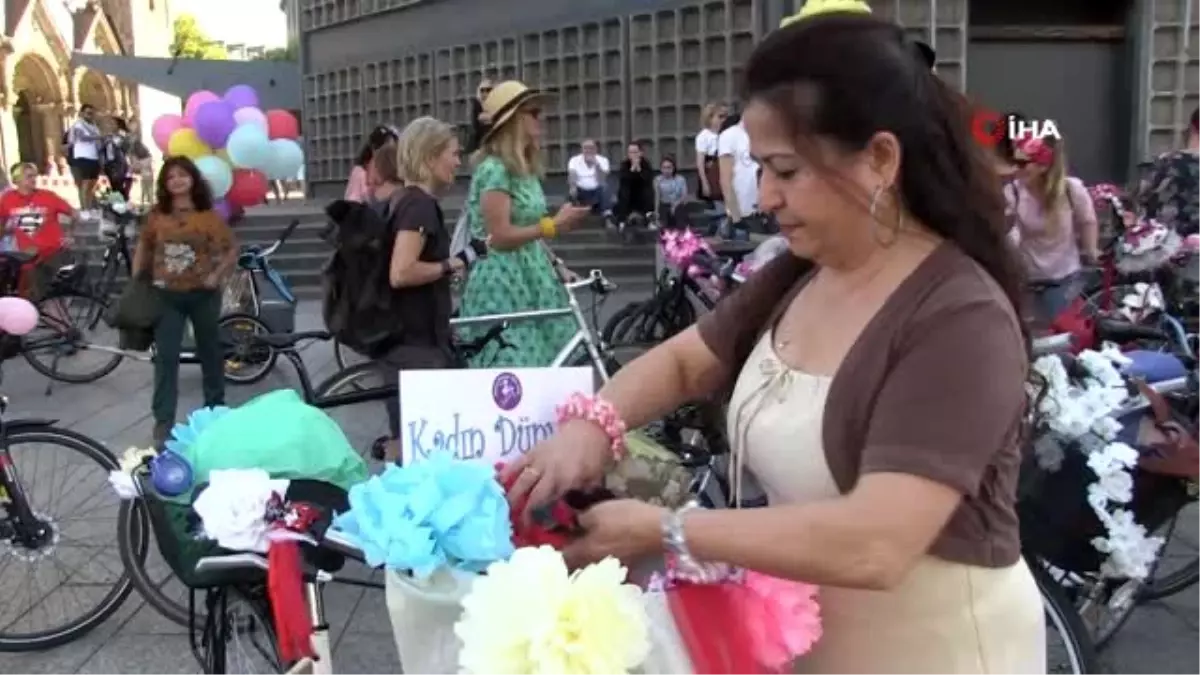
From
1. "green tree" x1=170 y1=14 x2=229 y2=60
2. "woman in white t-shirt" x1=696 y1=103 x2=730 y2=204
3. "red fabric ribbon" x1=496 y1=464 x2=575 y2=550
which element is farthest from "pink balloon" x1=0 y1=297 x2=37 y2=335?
"green tree" x1=170 y1=14 x2=229 y2=60

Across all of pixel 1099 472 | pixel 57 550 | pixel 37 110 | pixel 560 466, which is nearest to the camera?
pixel 560 466

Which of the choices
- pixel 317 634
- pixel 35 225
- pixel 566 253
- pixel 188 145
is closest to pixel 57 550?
pixel 317 634

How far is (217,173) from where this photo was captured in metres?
10.3

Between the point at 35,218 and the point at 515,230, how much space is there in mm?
5509

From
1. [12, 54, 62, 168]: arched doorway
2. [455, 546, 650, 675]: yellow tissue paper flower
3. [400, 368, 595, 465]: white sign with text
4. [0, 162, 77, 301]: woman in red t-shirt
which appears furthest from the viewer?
[12, 54, 62, 168]: arched doorway

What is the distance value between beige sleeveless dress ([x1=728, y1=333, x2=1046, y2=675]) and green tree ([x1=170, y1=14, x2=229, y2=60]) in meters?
70.2

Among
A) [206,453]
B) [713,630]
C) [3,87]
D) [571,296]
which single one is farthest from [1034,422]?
[3,87]

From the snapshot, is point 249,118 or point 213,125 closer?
point 213,125

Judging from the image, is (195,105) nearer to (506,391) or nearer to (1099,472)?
(1099,472)

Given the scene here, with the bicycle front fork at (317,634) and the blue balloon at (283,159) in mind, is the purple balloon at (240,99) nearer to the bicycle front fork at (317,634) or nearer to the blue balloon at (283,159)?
the blue balloon at (283,159)

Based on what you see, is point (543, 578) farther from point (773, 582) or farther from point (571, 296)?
point (571, 296)

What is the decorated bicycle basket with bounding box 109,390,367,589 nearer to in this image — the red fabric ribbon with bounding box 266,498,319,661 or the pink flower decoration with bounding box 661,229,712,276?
the red fabric ribbon with bounding box 266,498,319,661

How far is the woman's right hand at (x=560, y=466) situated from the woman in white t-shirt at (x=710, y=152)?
1199cm

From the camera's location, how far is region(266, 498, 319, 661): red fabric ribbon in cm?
195
